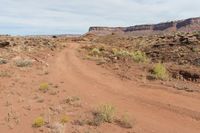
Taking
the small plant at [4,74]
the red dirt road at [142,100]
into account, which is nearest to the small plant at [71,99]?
the red dirt road at [142,100]

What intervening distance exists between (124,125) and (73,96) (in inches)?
175

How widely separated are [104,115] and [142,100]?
3199 mm

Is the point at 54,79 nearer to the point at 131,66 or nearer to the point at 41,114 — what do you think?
the point at 131,66

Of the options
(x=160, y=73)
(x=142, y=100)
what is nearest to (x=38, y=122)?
(x=142, y=100)

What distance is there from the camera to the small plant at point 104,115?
12.2 metres

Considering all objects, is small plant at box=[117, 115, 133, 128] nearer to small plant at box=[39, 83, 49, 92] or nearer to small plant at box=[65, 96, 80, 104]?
small plant at box=[65, 96, 80, 104]

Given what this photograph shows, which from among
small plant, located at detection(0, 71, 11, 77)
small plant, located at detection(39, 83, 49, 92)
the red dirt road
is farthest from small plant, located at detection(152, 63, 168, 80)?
small plant, located at detection(0, 71, 11, 77)

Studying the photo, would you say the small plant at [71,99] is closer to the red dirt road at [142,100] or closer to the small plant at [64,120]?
the red dirt road at [142,100]

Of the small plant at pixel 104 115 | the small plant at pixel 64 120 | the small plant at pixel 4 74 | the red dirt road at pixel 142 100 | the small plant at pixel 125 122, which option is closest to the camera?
the small plant at pixel 125 122

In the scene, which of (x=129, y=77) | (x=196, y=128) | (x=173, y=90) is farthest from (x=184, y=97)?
(x=129, y=77)

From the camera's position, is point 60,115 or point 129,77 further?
point 129,77

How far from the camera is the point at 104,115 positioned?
40.7ft

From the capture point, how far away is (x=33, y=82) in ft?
65.1

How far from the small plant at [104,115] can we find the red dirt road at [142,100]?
0.69 m
